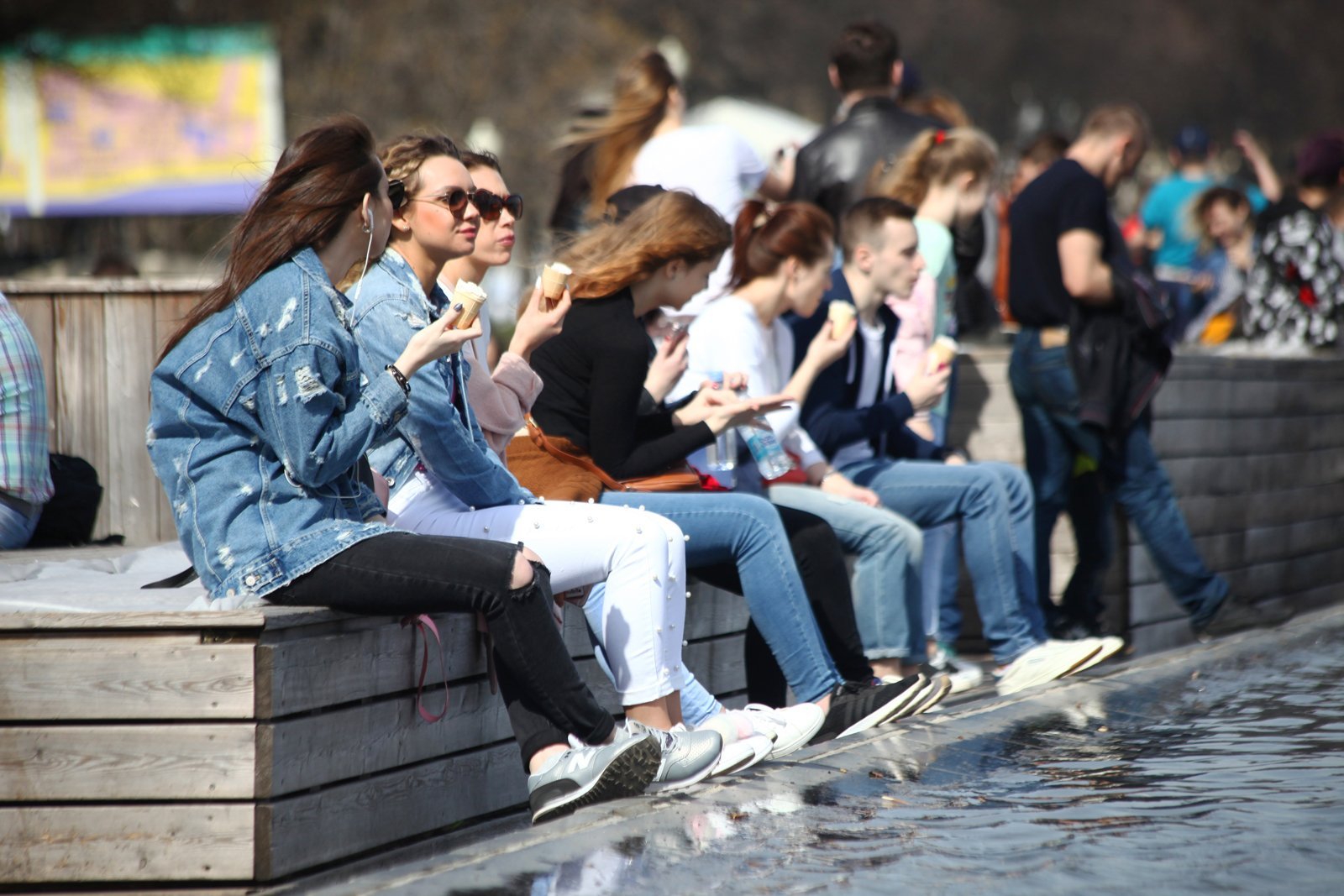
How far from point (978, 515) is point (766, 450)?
1.19 m

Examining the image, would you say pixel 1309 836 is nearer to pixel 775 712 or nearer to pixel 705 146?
pixel 775 712

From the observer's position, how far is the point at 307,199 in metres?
3.99

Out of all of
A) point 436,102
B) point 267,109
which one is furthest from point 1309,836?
point 436,102

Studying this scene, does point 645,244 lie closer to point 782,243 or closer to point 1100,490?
point 782,243

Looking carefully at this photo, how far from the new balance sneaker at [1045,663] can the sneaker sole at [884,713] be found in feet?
3.06

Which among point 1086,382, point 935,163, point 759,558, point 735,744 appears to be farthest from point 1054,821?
point 935,163

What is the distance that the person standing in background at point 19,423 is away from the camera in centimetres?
496

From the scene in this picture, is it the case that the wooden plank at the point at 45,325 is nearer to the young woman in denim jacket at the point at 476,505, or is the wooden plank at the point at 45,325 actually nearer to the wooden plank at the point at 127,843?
the young woman in denim jacket at the point at 476,505

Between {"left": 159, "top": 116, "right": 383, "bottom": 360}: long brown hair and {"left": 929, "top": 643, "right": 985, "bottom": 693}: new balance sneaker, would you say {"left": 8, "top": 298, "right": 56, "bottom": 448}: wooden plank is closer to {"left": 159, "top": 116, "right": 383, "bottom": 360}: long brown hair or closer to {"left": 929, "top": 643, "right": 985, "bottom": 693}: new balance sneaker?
{"left": 159, "top": 116, "right": 383, "bottom": 360}: long brown hair

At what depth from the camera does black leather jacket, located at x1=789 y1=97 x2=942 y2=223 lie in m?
7.98

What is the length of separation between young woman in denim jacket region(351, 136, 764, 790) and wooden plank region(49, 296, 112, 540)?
6.24 ft

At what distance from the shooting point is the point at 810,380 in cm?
617

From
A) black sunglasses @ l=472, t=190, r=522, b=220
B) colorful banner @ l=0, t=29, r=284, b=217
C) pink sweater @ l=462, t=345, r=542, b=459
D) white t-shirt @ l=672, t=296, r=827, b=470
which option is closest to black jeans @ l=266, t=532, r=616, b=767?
pink sweater @ l=462, t=345, r=542, b=459

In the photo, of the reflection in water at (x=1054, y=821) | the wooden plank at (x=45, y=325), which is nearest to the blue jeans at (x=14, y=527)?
the wooden plank at (x=45, y=325)
